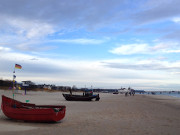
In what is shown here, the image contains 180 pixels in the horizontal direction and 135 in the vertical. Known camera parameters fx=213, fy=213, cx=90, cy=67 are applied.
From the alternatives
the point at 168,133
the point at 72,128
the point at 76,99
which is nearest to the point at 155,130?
the point at 168,133

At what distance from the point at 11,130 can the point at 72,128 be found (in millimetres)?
2629

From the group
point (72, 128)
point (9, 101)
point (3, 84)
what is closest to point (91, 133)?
point (72, 128)

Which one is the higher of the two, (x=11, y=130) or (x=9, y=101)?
(x=9, y=101)

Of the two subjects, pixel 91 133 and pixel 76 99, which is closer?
pixel 91 133

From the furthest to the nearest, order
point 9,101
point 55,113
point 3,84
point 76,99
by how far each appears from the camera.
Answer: point 3,84 < point 76,99 < point 9,101 < point 55,113

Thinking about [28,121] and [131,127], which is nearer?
[131,127]

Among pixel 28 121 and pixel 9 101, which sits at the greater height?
pixel 9 101

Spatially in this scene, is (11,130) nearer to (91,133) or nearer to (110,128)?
(91,133)

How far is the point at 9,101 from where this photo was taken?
1223cm

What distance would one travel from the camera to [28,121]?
11047 mm

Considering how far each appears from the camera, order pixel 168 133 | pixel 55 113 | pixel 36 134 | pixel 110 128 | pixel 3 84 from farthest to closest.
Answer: pixel 3 84 < pixel 55 113 < pixel 110 128 < pixel 168 133 < pixel 36 134

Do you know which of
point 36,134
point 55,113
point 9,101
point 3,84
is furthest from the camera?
point 3,84

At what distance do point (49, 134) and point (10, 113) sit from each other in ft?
12.9

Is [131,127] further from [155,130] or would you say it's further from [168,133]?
[168,133]
